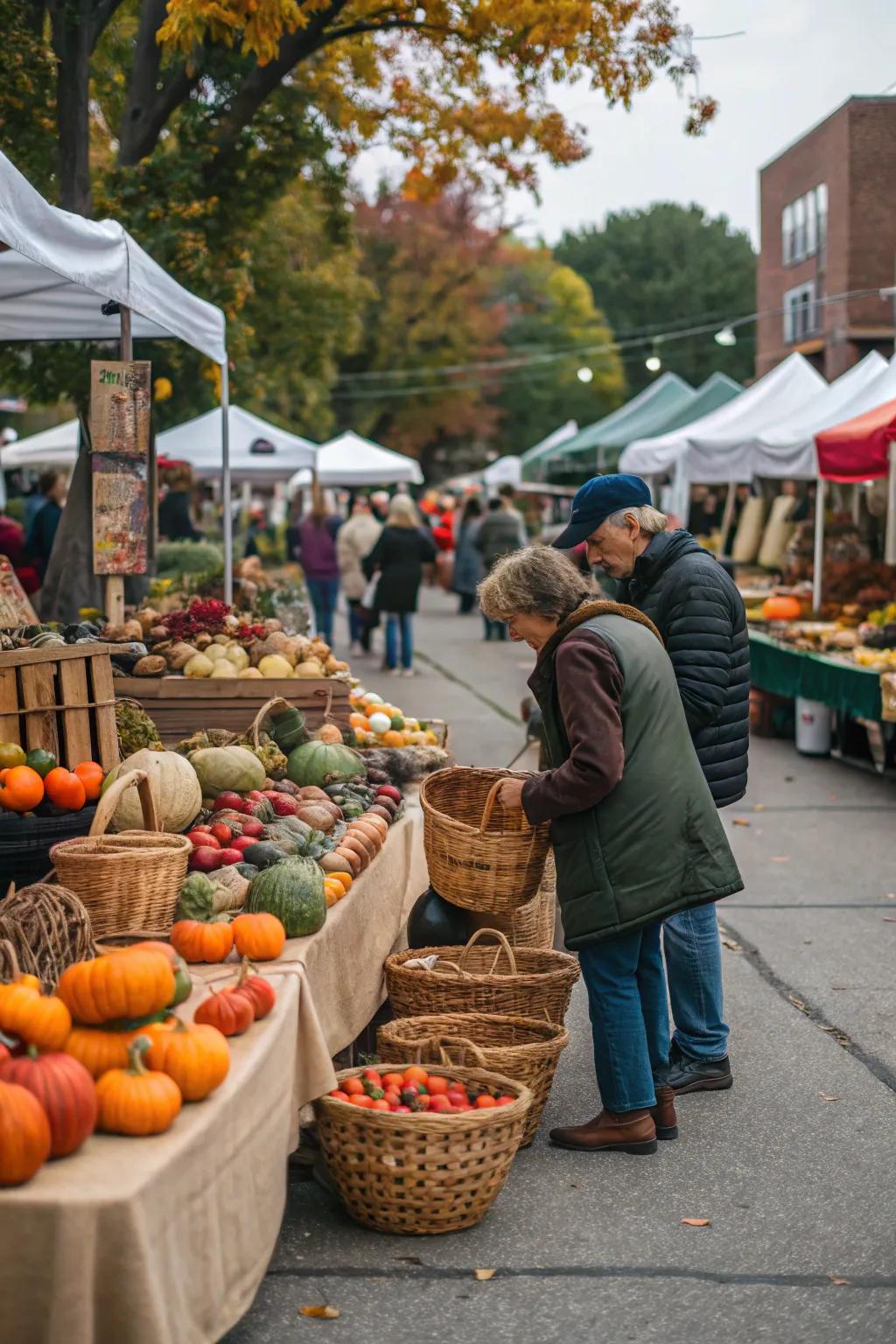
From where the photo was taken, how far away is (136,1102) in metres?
3.17

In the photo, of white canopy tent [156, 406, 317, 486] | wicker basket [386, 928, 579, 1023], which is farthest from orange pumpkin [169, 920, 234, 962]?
white canopy tent [156, 406, 317, 486]

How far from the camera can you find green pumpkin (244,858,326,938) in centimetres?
457

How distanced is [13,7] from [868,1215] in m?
10.4

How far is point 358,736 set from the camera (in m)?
8.05

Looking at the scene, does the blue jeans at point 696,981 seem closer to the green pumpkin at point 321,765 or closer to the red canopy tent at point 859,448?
the green pumpkin at point 321,765

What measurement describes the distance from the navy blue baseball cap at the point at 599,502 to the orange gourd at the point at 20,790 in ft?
6.58

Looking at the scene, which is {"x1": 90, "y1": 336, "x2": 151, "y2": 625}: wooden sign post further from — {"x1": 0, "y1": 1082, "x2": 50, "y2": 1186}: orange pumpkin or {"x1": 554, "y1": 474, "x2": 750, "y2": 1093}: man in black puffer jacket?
{"x1": 0, "y1": 1082, "x2": 50, "y2": 1186}: orange pumpkin

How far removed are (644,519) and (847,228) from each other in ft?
116

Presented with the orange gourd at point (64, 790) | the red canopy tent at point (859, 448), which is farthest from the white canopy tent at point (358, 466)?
the orange gourd at point (64, 790)

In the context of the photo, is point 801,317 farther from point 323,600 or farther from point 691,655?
point 691,655

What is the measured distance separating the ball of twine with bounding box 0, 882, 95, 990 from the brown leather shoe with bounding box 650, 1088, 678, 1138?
1.98 m

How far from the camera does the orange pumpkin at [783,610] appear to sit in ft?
49.3

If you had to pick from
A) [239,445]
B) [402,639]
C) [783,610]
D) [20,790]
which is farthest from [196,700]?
[239,445]

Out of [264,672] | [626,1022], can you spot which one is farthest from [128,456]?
[626,1022]
